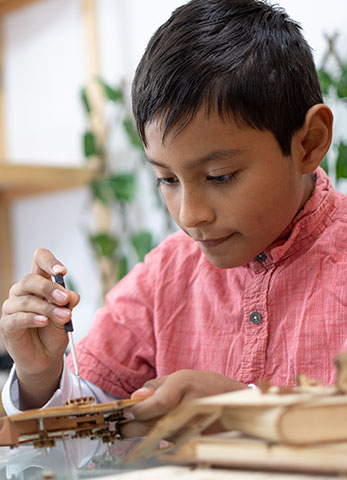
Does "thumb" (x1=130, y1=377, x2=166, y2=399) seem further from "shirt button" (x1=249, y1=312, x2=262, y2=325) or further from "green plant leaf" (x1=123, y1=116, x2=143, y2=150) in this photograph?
"green plant leaf" (x1=123, y1=116, x2=143, y2=150)

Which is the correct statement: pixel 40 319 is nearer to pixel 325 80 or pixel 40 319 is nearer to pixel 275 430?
pixel 275 430

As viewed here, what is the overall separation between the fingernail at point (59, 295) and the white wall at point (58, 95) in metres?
1.68

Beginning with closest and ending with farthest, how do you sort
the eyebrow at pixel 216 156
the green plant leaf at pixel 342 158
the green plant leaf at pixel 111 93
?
1. the eyebrow at pixel 216 156
2. the green plant leaf at pixel 342 158
3. the green plant leaf at pixel 111 93

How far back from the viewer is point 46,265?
0.83m

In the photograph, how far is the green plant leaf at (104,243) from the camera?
239 centimetres

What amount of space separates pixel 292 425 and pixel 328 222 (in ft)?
1.80

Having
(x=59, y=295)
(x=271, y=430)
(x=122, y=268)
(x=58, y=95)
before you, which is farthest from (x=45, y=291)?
(x=58, y=95)

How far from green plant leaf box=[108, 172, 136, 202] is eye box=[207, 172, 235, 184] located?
158 centimetres

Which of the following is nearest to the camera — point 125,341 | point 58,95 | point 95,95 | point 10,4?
point 125,341

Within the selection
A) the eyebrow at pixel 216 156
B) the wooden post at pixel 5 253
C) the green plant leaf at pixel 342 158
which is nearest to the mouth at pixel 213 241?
the eyebrow at pixel 216 156

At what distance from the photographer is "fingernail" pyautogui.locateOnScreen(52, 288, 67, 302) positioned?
0.79 meters

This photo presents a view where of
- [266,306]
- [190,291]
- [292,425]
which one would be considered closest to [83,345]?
[190,291]

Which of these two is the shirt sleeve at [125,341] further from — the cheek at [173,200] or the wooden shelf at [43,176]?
the wooden shelf at [43,176]

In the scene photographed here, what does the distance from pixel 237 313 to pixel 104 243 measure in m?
1.49
